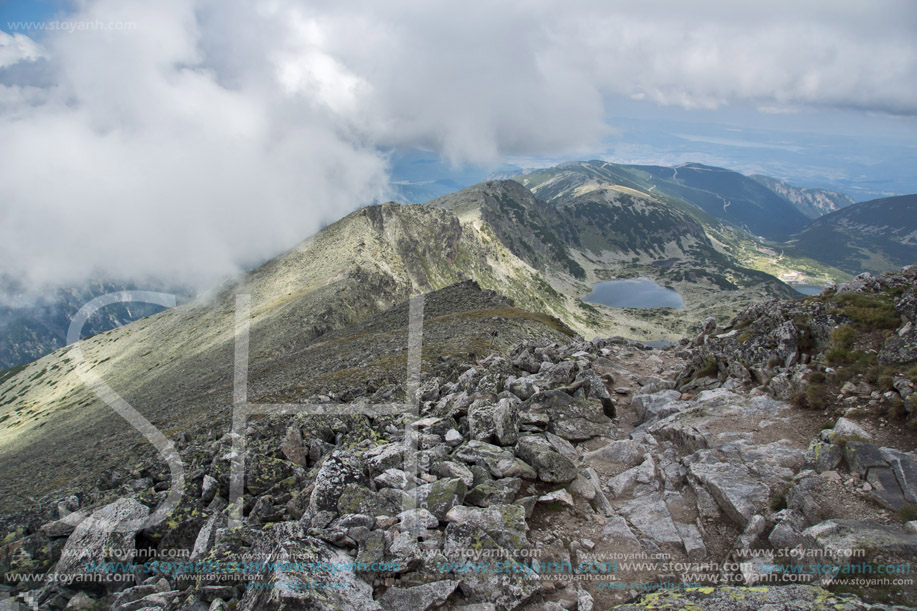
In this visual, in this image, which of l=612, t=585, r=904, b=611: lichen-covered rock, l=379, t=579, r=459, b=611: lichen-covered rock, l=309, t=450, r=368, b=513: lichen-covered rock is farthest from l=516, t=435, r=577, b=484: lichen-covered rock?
l=309, t=450, r=368, b=513: lichen-covered rock

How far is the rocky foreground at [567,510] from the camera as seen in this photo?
7441mm

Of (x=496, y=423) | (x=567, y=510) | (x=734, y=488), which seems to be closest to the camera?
(x=734, y=488)

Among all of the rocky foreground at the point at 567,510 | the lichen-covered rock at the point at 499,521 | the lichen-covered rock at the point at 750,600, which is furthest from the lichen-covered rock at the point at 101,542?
the lichen-covered rock at the point at 750,600

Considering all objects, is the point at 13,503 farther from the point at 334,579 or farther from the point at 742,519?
the point at 742,519

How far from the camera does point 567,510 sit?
34.0 feet

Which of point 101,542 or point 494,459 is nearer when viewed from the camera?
point 101,542

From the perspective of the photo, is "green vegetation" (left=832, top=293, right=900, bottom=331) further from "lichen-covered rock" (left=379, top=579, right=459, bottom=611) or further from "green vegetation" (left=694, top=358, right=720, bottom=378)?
"lichen-covered rock" (left=379, top=579, right=459, bottom=611)

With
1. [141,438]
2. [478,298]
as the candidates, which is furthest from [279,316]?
[141,438]

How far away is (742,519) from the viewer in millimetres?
9281

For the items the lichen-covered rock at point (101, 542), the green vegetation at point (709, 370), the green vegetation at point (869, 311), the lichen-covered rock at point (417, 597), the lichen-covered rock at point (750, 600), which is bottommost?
the lichen-covered rock at point (750, 600)

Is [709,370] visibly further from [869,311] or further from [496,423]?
[496,423]

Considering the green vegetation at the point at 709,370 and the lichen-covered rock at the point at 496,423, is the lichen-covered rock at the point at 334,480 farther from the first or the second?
the green vegetation at the point at 709,370

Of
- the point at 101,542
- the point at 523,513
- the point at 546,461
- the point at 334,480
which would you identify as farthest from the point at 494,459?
the point at 101,542

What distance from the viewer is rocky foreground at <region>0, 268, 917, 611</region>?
7.44 meters
